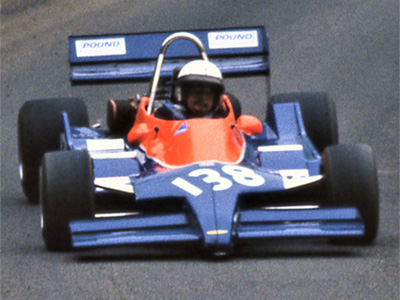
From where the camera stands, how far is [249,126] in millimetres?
8617

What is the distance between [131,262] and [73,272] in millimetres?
374

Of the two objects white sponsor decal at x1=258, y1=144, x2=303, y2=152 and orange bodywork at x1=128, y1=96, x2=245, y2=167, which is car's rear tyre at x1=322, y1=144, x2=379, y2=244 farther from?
white sponsor decal at x1=258, y1=144, x2=303, y2=152

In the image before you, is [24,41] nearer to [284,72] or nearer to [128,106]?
[284,72]

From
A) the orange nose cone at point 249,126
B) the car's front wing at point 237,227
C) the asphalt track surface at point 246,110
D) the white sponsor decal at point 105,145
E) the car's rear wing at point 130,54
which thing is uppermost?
the car's rear wing at point 130,54

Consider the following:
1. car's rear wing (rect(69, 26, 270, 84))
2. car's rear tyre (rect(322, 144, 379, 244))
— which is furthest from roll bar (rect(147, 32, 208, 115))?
car's rear tyre (rect(322, 144, 379, 244))

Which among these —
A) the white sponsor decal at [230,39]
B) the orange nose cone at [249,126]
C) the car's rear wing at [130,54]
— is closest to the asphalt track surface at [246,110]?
the orange nose cone at [249,126]

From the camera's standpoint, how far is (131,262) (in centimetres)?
648

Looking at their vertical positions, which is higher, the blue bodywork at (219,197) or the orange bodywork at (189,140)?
the orange bodywork at (189,140)

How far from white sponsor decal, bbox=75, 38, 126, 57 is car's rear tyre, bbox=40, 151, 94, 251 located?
3.40 meters

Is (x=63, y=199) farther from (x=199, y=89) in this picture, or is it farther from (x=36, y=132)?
(x=36, y=132)

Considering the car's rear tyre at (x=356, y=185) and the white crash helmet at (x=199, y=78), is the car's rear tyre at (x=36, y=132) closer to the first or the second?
the white crash helmet at (x=199, y=78)

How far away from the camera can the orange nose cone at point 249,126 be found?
8.59 m

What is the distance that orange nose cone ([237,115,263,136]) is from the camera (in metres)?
8.59

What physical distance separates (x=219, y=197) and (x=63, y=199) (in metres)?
0.97
